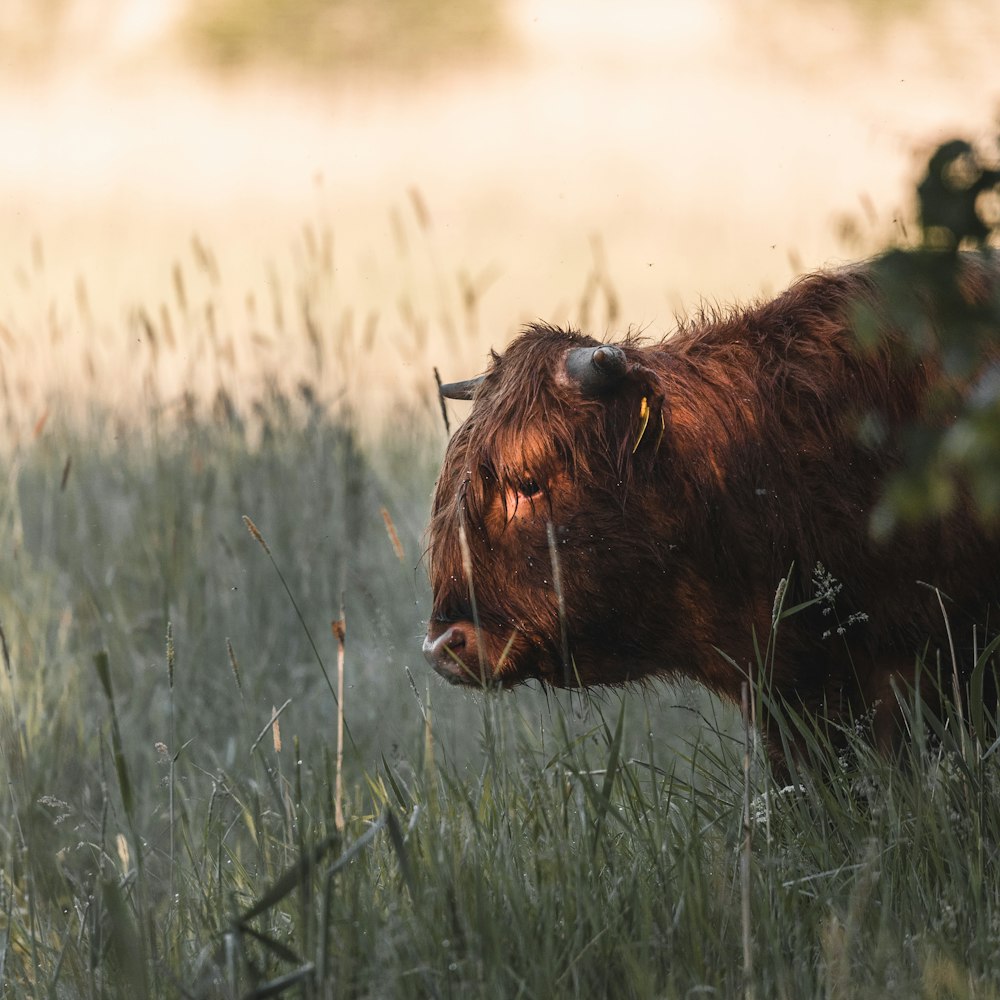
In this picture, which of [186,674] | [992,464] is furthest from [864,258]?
[186,674]

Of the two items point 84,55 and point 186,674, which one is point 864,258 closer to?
point 186,674

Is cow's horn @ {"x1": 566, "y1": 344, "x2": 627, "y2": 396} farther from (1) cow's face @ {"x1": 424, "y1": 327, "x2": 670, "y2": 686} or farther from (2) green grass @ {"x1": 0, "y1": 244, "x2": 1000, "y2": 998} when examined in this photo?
(2) green grass @ {"x1": 0, "y1": 244, "x2": 1000, "y2": 998}

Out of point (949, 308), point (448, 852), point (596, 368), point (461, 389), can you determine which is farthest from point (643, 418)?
point (949, 308)

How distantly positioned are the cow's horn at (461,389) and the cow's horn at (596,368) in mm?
409

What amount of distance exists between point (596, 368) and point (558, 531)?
42 cm

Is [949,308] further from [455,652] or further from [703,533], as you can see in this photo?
[455,652]

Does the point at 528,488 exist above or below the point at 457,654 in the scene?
above

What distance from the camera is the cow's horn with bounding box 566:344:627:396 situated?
347 cm

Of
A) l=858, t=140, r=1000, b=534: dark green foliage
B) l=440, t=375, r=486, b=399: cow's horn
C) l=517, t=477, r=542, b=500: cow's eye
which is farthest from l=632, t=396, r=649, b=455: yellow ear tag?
l=858, t=140, r=1000, b=534: dark green foliage

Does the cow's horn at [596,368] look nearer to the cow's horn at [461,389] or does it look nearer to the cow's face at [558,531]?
the cow's face at [558,531]

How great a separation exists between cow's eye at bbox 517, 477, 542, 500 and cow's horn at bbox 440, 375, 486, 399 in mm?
458

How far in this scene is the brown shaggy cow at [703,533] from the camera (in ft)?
11.3

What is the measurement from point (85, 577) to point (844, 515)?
3.36m

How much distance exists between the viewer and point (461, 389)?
3957 mm
